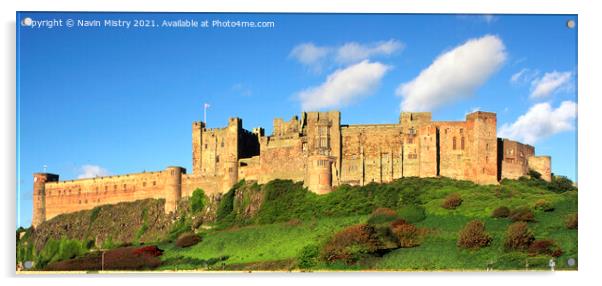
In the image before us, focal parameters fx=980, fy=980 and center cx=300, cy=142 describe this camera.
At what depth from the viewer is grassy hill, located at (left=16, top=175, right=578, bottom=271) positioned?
50656 millimetres

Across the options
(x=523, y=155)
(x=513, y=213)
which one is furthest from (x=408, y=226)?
(x=523, y=155)

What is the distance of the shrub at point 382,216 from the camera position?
62000 millimetres

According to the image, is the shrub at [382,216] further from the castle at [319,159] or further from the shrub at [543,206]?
the shrub at [543,206]

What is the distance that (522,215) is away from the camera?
5772 centimetres

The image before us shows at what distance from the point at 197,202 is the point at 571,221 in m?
36.2

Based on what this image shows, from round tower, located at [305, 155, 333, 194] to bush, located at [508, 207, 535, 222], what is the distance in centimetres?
1798

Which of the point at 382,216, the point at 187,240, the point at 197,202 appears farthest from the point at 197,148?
the point at 382,216

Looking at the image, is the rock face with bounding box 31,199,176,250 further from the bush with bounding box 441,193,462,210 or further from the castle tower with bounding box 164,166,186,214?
the bush with bounding box 441,193,462,210

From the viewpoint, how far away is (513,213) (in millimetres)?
59031

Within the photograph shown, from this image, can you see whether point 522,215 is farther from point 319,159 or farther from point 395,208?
point 319,159

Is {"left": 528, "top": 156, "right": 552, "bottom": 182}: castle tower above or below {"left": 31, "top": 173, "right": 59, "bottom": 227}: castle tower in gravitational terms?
above

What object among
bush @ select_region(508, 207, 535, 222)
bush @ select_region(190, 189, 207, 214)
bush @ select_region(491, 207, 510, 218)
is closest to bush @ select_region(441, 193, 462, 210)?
bush @ select_region(491, 207, 510, 218)

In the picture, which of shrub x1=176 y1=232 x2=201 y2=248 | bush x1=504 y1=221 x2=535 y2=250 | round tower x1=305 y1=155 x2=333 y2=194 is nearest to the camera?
bush x1=504 y1=221 x2=535 y2=250
